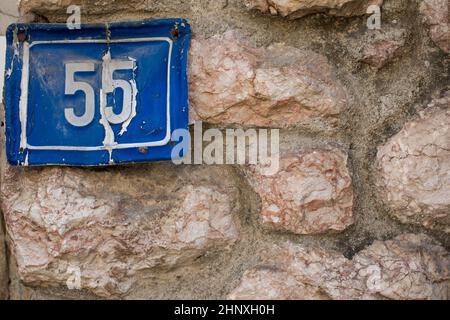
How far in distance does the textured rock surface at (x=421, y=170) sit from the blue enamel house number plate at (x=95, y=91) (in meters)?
0.31

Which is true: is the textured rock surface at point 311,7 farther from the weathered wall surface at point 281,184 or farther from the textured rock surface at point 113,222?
the textured rock surface at point 113,222

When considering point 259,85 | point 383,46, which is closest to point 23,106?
point 259,85

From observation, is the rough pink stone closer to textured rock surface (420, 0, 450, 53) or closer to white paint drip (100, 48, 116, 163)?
textured rock surface (420, 0, 450, 53)

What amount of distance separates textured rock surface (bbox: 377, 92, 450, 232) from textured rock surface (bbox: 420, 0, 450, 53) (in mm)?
77

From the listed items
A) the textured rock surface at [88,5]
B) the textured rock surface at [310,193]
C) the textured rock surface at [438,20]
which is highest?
the textured rock surface at [88,5]

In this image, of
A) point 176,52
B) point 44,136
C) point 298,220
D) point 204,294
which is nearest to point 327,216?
point 298,220

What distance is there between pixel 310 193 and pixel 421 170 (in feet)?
0.53

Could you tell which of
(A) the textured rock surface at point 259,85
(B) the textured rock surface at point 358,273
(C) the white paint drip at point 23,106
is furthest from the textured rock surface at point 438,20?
(C) the white paint drip at point 23,106

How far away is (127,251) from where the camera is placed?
99cm

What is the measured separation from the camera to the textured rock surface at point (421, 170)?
3.12ft

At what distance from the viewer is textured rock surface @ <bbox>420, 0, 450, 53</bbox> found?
97 cm

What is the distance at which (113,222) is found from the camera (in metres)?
0.98

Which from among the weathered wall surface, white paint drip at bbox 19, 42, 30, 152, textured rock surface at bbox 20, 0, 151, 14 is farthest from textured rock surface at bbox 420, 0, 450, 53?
white paint drip at bbox 19, 42, 30, 152

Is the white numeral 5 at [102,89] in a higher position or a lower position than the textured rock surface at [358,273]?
higher
